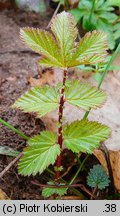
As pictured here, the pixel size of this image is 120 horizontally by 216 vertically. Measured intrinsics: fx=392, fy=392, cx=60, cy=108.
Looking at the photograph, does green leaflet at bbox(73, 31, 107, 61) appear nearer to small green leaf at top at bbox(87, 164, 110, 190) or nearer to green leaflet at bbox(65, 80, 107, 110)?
green leaflet at bbox(65, 80, 107, 110)

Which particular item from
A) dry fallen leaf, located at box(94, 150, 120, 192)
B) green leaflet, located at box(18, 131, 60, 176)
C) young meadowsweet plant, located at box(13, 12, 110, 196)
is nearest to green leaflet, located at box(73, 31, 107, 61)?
young meadowsweet plant, located at box(13, 12, 110, 196)

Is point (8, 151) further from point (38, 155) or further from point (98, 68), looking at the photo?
point (98, 68)

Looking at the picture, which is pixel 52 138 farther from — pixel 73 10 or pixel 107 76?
pixel 73 10

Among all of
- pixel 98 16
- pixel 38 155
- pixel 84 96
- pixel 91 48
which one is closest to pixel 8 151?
pixel 38 155

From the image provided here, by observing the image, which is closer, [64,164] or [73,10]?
[64,164]

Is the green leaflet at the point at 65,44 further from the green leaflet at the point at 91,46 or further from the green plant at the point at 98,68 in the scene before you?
the green plant at the point at 98,68

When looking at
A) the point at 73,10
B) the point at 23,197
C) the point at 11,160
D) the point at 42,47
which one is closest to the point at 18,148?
the point at 11,160

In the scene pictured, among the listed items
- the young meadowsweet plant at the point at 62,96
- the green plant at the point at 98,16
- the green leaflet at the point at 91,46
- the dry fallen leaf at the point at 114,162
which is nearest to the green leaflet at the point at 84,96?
the young meadowsweet plant at the point at 62,96
